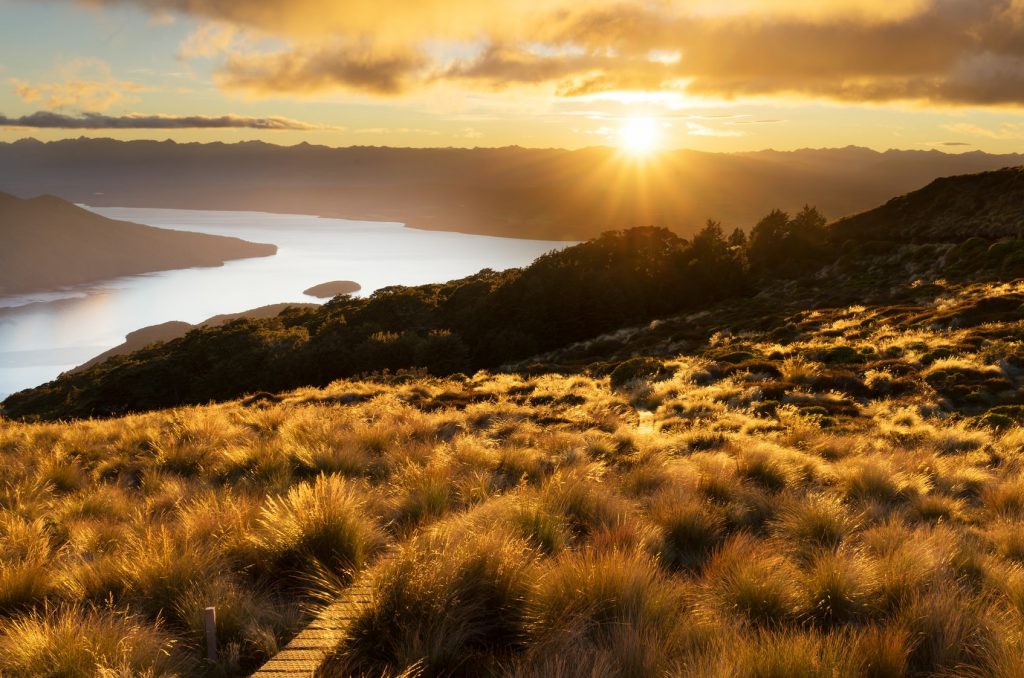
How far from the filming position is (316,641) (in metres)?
3.50

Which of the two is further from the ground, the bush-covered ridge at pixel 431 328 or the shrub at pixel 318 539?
the shrub at pixel 318 539

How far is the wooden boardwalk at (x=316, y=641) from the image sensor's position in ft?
10.6

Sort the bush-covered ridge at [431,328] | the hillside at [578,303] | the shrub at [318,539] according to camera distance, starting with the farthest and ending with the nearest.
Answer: the bush-covered ridge at [431,328] → the hillside at [578,303] → the shrub at [318,539]

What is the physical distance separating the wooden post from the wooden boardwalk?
38 cm

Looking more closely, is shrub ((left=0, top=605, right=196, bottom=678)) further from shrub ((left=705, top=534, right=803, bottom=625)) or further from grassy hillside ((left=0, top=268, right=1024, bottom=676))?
shrub ((left=705, top=534, right=803, bottom=625))

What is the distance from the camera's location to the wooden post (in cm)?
341

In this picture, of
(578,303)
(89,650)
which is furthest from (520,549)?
(578,303)

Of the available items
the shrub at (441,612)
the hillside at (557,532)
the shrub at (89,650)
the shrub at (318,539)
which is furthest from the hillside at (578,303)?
the shrub at (89,650)

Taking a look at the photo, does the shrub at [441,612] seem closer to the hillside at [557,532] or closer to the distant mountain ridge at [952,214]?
the hillside at [557,532]

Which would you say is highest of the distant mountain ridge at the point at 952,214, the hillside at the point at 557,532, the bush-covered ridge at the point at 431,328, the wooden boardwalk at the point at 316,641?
the distant mountain ridge at the point at 952,214

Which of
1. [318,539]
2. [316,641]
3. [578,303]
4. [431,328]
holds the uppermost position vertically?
[316,641]

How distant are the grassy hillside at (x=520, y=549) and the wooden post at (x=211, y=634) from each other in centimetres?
12

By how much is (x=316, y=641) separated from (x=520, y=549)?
58.2 inches

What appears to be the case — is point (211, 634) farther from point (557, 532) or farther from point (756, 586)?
point (756, 586)
